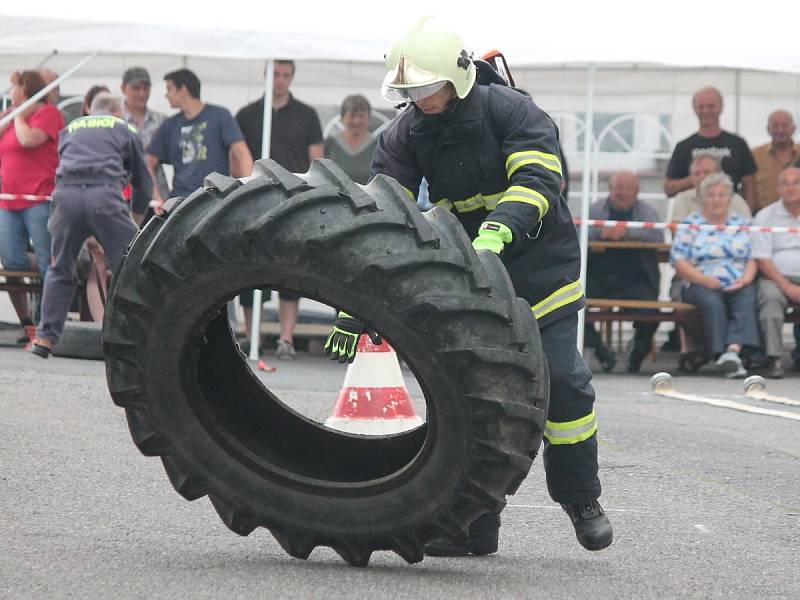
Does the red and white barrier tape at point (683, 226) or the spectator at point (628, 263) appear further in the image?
the spectator at point (628, 263)

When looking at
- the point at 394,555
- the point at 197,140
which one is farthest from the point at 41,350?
the point at 394,555

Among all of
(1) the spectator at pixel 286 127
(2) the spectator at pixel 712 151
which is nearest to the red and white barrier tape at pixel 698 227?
(2) the spectator at pixel 712 151

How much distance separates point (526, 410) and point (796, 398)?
7.22m

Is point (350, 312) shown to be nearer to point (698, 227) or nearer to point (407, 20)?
point (407, 20)

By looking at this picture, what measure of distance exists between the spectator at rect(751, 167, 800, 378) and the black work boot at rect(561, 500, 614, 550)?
7.81m

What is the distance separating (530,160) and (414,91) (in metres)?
0.40

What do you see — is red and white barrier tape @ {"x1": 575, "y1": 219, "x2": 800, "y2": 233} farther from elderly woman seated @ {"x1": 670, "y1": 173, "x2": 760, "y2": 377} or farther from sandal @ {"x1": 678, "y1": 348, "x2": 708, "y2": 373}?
sandal @ {"x1": 678, "y1": 348, "x2": 708, "y2": 373}

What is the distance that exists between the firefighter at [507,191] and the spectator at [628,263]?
805cm

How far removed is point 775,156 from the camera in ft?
45.4

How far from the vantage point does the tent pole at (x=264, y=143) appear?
1178 centimetres

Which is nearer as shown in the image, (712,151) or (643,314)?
(643,314)

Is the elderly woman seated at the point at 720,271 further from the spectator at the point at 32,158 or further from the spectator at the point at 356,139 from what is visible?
the spectator at the point at 32,158

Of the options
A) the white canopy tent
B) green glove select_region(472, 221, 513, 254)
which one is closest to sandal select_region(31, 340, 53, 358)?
the white canopy tent

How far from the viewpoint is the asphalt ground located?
4195mm
